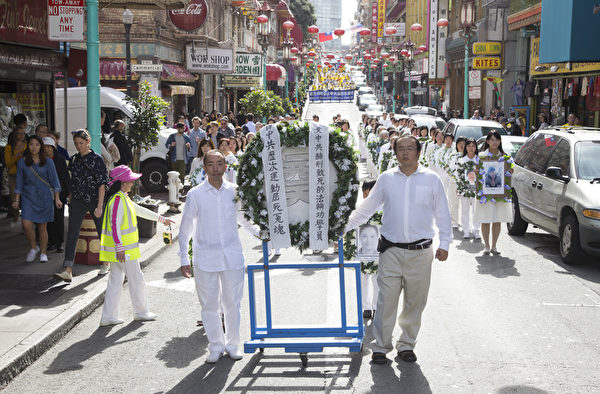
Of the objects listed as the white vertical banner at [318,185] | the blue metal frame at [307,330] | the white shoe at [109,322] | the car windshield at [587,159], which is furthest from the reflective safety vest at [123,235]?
the car windshield at [587,159]

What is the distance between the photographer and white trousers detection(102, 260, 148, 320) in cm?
806

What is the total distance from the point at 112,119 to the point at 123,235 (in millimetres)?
12755

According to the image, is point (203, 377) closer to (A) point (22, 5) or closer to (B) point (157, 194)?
(A) point (22, 5)

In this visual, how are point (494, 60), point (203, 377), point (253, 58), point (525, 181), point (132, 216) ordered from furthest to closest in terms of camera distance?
point (253, 58) → point (494, 60) → point (525, 181) → point (132, 216) → point (203, 377)

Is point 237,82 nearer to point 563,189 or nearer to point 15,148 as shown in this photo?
point 15,148

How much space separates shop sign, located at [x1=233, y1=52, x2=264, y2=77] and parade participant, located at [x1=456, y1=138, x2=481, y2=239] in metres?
26.1

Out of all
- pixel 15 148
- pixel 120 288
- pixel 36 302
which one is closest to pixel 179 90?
pixel 15 148

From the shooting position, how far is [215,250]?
6.59 meters

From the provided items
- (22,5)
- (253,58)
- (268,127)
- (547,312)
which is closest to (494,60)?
(253,58)

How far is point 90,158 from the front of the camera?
957 cm

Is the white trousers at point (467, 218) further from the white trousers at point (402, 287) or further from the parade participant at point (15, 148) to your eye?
the parade participant at point (15, 148)

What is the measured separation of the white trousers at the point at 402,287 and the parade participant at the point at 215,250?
1246 mm

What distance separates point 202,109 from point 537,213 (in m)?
29.2

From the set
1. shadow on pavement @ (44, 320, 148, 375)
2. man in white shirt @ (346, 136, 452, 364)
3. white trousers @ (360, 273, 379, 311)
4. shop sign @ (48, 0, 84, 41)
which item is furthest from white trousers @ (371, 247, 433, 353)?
shop sign @ (48, 0, 84, 41)
